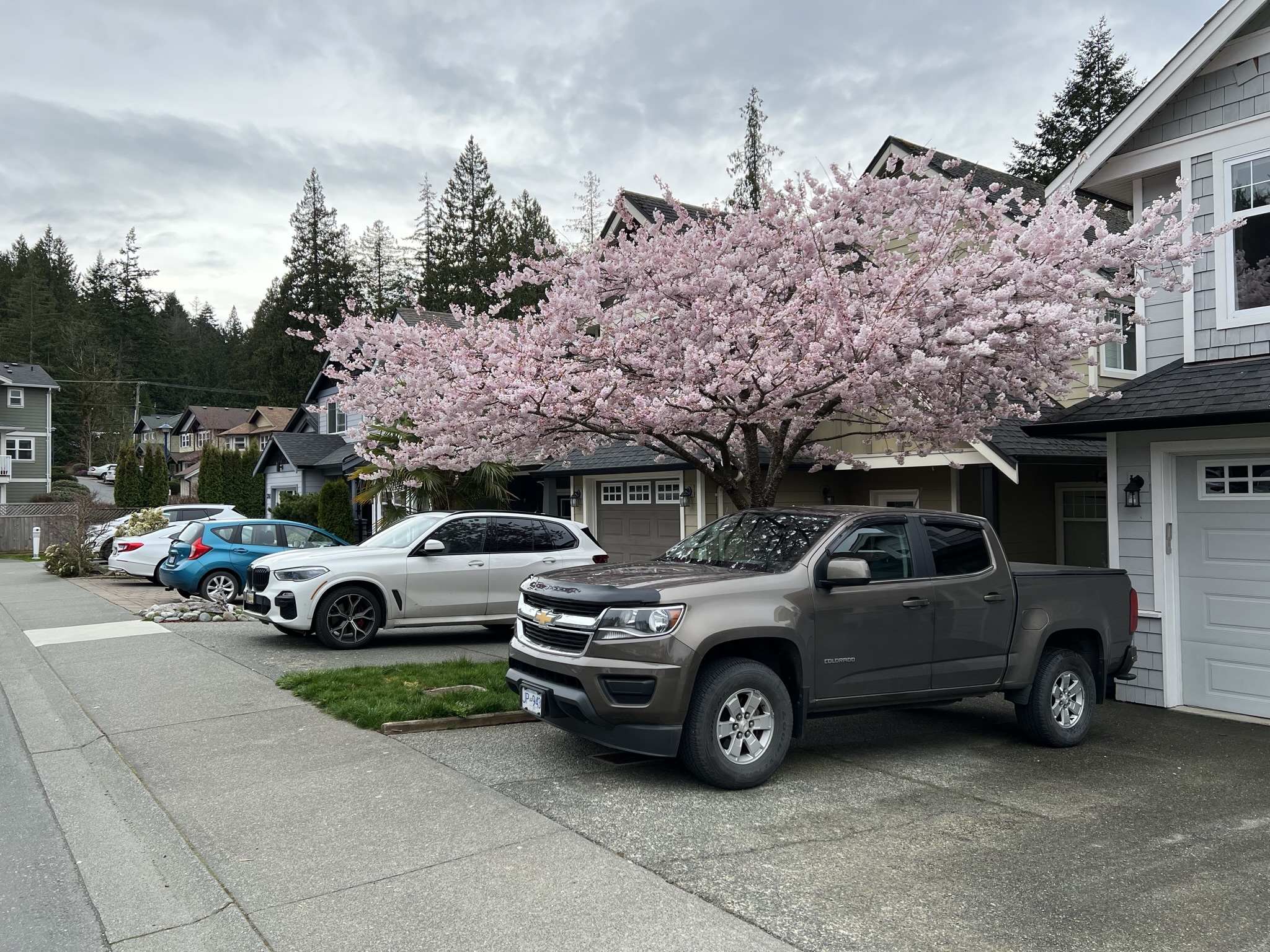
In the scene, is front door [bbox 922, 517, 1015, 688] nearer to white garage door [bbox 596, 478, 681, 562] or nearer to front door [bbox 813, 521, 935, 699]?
front door [bbox 813, 521, 935, 699]

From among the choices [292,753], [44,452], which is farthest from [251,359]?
[292,753]

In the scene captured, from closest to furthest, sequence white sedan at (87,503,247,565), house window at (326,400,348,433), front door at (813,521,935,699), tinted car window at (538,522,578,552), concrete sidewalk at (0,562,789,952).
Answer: concrete sidewalk at (0,562,789,952) < front door at (813,521,935,699) < tinted car window at (538,522,578,552) < white sedan at (87,503,247,565) < house window at (326,400,348,433)

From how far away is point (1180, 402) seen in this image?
27.8 feet

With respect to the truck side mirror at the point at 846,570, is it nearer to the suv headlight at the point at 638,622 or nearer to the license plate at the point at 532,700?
the suv headlight at the point at 638,622

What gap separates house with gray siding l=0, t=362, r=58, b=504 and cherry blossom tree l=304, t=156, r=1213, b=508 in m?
50.2

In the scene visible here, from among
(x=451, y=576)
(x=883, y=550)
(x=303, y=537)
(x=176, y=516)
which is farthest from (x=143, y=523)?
(x=883, y=550)

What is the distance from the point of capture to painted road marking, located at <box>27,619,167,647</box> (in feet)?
40.3

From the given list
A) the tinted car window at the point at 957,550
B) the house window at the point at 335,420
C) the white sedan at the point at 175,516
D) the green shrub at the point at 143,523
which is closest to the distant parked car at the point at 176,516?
the white sedan at the point at 175,516

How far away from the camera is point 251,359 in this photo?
7331cm

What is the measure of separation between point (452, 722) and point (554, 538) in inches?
203

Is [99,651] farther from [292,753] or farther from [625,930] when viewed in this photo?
[625,930]

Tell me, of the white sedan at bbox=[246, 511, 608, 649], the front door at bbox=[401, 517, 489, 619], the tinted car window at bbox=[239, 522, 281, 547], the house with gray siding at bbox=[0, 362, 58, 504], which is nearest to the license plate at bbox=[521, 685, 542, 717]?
the white sedan at bbox=[246, 511, 608, 649]

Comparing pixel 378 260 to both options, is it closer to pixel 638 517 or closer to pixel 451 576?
pixel 638 517

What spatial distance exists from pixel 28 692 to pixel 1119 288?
426 inches
